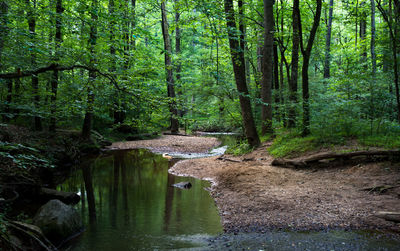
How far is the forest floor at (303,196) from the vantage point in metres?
4.74

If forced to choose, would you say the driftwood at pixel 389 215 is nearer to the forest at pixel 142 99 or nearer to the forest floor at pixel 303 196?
the forest floor at pixel 303 196

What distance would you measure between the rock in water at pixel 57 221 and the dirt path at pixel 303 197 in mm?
2893

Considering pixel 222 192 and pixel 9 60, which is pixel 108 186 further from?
pixel 9 60

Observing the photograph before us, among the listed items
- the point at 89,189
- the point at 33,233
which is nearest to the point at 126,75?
the point at 33,233

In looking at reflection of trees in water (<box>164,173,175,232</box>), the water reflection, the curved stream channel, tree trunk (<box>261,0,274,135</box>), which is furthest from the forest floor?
tree trunk (<box>261,0,274,135</box>)

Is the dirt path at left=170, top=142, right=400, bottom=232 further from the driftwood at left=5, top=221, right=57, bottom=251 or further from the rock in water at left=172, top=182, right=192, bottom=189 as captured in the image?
the driftwood at left=5, top=221, right=57, bottom=251

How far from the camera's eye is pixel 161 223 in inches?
213

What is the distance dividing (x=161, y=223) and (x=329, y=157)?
198 inches

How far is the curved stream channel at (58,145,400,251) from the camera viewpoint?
4.07m

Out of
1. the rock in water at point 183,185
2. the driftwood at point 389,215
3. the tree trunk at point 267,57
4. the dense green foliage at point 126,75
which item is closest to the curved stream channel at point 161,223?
the rock in water at point 183,185

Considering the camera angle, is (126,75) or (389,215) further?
(126,75)

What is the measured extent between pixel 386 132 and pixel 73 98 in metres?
8.80

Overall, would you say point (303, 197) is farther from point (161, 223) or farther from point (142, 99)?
point (142, 99)

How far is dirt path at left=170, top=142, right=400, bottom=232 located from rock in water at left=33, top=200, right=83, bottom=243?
9.49 ft
